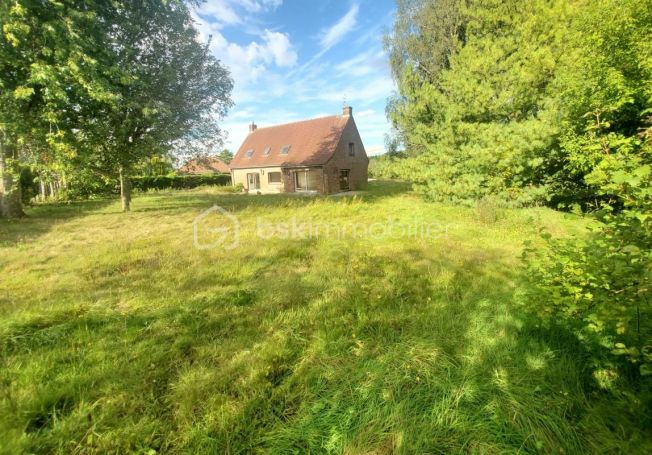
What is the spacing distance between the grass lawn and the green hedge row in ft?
80.1

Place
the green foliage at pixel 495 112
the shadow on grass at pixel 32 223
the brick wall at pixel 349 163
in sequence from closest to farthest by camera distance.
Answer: the shadow on grass at pixel 32 223 < the green foliage at pixel 495 112 < the brick wall at pixel 349 163

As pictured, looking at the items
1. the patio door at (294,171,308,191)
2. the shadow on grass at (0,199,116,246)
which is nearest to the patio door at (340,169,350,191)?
the patio door at (294,171,308,191)

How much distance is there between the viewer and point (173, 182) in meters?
28.3

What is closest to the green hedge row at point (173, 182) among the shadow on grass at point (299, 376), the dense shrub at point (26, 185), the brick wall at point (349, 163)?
the dense shrub at point (26, 185)

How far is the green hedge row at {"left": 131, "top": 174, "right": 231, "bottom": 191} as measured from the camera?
2670cm

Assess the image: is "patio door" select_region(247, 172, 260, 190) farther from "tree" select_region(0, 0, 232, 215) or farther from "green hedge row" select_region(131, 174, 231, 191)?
"tree" select_region(0, 0, 232, 215)

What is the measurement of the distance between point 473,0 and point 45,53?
1766 centimetres


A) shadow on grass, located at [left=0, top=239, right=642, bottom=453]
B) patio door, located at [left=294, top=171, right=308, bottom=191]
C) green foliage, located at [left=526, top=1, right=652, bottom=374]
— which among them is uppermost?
patio door, located at [left=294, top=171, right=308, bottom=191]

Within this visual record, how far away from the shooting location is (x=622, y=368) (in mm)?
2379

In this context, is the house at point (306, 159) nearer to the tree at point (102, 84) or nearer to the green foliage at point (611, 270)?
the tree at point (102, 84)

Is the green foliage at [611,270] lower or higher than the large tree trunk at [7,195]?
lower

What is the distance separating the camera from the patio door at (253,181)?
84.9ft

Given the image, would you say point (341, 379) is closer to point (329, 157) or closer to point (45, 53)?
point (45, 53)

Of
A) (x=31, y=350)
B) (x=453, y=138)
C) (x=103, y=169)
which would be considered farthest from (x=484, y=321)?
(x=103, y=169)
